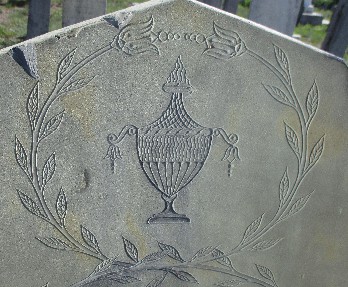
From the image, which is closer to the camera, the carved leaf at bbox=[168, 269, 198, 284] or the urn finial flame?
the urn finial flame

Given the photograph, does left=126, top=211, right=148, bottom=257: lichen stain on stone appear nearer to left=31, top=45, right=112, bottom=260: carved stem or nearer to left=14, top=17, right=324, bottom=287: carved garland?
left=14, top=17, right=324, bottom=287: carved garland

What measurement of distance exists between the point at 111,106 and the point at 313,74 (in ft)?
1.73

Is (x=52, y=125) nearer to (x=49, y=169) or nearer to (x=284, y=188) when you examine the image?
(x=49, y=169)

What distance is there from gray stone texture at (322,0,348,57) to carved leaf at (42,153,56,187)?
1448 mm

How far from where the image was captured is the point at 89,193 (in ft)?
4.89

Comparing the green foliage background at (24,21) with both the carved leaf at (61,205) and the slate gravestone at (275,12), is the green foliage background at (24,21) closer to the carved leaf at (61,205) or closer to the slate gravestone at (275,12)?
the slate gravestone at (275,12)

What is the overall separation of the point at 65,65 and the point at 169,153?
35cm

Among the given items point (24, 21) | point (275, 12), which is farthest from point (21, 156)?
point (24, 21)

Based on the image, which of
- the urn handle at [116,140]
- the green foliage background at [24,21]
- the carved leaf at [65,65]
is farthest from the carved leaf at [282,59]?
the green foliage background at [24,21]

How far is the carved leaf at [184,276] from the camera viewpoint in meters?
1.68

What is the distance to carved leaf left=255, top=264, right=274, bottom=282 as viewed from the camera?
1728mm

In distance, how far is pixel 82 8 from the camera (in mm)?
2012

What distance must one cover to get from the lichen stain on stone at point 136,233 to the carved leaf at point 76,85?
38 centimetres

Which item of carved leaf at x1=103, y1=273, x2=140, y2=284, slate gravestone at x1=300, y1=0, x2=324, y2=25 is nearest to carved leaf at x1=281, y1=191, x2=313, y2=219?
carved leaf at x1=103, y1=273, x2=140, y2=284
